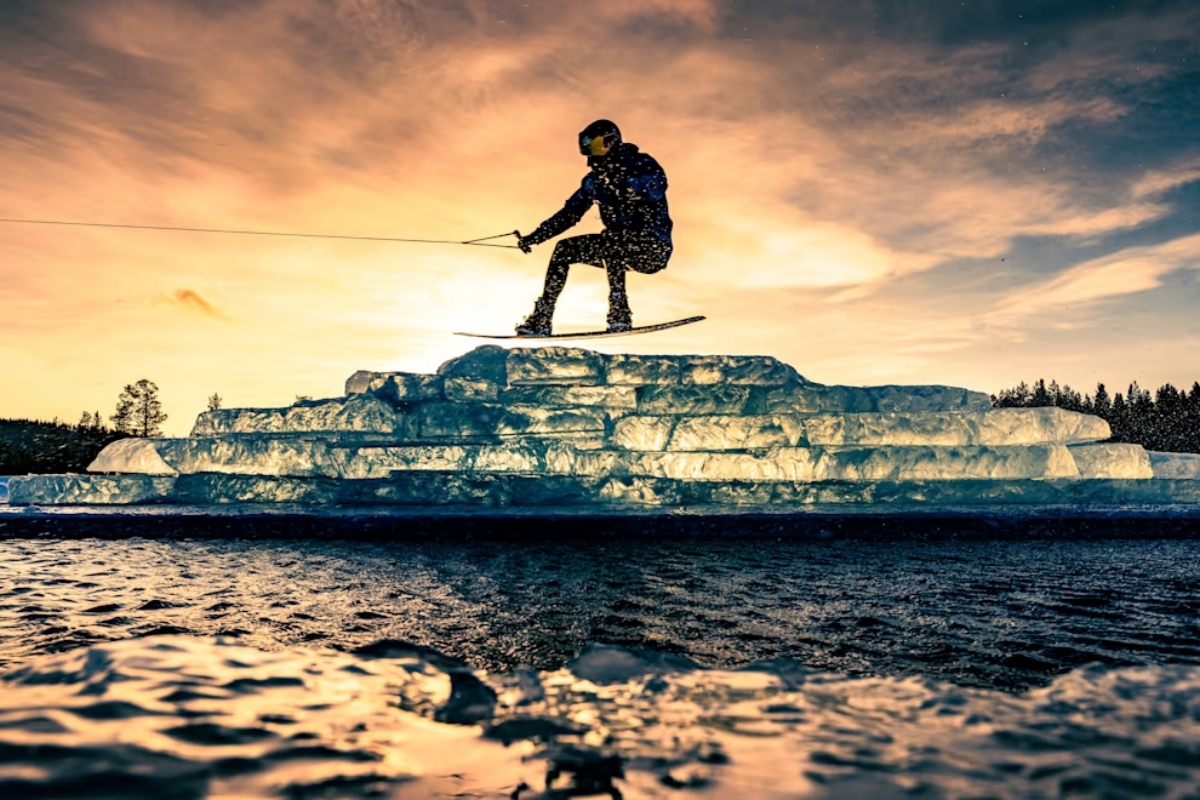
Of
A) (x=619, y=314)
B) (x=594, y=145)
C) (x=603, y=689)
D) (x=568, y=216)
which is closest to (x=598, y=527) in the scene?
(x=619, y=314)

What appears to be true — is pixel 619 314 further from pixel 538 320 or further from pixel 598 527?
A: pixel 598 527

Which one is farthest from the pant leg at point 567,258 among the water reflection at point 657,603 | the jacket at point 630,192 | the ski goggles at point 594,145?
the water reflection at point 657,603

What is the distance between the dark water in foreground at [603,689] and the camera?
57.2 inches

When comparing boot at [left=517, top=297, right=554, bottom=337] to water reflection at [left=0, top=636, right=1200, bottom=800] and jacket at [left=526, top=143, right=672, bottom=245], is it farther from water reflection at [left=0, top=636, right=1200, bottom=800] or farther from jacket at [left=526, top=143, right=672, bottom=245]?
water reflection at [left=0, top=636, right=1200, bottom=800]

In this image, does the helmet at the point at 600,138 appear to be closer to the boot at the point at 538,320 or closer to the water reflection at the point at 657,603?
the boot at the point at 538,320

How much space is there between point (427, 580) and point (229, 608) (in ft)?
4.43

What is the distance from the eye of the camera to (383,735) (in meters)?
1.70

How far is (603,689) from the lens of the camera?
82.4 inches

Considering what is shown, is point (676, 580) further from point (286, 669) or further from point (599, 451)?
point (599, 451)

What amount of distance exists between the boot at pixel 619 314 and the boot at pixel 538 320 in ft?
3.11

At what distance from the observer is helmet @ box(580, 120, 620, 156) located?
863cm

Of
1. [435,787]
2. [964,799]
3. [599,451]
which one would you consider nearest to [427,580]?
[435,787]

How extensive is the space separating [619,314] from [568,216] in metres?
1.59

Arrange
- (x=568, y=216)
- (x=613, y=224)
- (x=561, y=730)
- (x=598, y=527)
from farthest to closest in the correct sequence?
1. (x=568, y=216)
2. (x=613, y=224)
3. (x=598, y=527)
4. (x=561, y=730)
